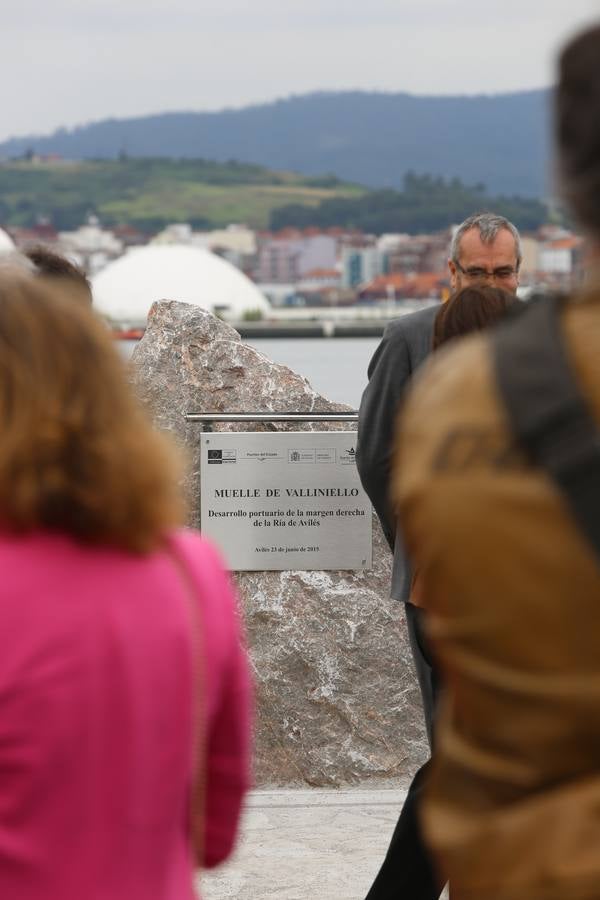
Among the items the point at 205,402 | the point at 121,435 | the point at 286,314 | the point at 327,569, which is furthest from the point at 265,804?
the point at 286,314

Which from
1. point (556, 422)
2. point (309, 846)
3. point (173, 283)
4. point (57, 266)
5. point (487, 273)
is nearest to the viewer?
point (556, 422)

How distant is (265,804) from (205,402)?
1.35m

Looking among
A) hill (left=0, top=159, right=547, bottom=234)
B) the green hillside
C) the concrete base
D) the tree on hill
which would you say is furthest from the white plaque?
the green hillside

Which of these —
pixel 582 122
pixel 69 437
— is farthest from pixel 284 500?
pixel 582 122

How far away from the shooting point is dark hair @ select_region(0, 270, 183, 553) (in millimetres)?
1481

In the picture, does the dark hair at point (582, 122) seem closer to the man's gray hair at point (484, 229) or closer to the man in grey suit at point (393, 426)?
the man in grey suit at point (393, 426)

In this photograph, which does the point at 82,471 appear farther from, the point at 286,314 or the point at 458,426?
the point at 286,314

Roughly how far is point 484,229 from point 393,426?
0.65 m

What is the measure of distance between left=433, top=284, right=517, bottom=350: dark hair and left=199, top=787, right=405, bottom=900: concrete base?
5.36 feet

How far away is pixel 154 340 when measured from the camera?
5.36 metres

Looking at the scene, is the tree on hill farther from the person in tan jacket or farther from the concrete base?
the person in tan jacket

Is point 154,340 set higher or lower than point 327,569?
higher

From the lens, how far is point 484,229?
3889 mm

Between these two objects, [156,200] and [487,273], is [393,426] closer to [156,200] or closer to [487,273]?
[487,273]
